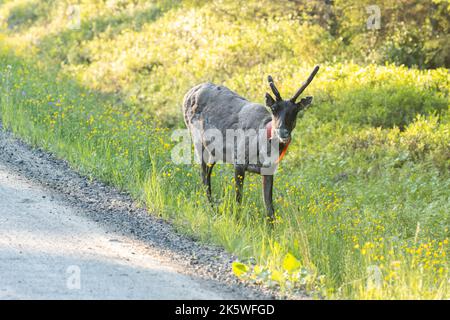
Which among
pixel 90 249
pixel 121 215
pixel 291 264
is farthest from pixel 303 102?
pixel 90 249

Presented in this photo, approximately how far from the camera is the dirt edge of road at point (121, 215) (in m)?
7.05

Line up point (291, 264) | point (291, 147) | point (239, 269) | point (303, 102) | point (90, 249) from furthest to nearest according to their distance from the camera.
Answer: point (291, 147) < point (303, 102) < point (90, 249) < point (239, 269) < point (291, 264)

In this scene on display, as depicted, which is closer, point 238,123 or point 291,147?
point 238,123

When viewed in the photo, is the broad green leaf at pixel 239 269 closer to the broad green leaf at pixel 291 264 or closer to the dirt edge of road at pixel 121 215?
the dirt edge of road at pixel 121 215

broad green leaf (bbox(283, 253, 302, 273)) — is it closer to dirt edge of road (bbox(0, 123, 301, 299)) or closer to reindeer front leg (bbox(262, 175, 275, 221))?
dirt edge of road (bbox(0, 123, 301, 299))

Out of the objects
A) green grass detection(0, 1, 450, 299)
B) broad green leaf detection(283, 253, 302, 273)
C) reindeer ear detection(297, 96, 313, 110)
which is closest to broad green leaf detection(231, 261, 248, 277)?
green grass detection(0, 1, 450, 299)

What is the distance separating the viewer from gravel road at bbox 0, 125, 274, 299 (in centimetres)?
645

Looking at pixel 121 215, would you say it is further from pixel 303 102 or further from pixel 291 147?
pixel 291 147

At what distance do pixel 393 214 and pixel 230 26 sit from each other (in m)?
11.1

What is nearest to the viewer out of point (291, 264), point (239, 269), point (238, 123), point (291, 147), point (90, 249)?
point (291, 264)

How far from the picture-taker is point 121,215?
8891 mm

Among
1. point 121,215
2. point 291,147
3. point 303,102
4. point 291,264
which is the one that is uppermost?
point 303,102

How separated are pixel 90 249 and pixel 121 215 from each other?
144 cm

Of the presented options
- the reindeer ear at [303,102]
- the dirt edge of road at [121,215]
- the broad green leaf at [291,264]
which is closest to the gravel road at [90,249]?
the dirt edge of road at [121,215]
